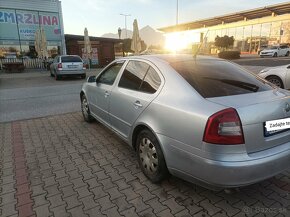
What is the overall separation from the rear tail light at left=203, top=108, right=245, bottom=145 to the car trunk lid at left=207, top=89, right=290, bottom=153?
2.2 inches

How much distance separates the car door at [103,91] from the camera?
4109 millimetres

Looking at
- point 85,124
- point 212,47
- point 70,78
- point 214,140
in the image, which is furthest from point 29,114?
point 212,47

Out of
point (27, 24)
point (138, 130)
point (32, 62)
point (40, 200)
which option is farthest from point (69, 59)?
point (40, 200)

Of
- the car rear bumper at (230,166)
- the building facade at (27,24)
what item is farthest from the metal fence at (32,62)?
the car rear bumper at (230,166)

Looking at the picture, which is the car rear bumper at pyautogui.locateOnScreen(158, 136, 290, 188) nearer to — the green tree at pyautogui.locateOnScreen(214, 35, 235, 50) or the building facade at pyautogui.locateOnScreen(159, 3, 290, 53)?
the building facade at pyautogui.locateOnScreen(159, 3, 290, 53)

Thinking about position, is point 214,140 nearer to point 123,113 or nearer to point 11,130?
point 123,113

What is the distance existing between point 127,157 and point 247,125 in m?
2.14

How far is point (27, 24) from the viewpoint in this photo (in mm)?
22078

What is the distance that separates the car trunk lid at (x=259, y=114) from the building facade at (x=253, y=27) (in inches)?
1470

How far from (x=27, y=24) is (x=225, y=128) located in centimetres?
2432

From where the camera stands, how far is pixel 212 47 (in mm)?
51594

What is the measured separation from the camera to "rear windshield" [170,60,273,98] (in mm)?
2598

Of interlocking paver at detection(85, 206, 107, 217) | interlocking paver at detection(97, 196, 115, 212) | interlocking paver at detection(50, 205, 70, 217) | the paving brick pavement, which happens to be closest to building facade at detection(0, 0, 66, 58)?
the paving brick pavement

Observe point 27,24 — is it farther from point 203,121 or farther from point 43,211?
point 203,121
